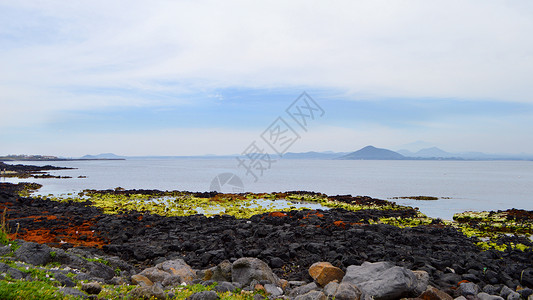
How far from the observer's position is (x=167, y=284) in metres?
10.7

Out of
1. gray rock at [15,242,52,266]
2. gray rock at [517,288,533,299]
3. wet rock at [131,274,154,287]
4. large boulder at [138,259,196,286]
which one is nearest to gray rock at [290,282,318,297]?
large boulder at [138,259,196,286]

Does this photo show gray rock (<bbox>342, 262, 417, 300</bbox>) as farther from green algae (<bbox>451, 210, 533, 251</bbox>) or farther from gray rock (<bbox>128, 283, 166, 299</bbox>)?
green algae (<bbox>451, 210, 533, 251</bbox>)

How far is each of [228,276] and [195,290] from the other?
1893 millimetres

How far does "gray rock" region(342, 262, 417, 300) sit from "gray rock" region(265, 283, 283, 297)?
1.94 metres

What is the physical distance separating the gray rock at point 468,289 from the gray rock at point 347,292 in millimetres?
3367

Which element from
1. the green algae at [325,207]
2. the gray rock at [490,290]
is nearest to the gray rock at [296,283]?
the gray rock at [490,290]

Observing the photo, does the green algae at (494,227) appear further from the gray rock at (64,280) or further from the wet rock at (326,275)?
the gray rock at (64,280)

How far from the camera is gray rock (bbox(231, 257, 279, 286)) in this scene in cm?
1090

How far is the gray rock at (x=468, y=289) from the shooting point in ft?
34.3

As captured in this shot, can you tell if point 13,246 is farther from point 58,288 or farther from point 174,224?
point 174,224

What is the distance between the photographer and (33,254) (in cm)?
1127

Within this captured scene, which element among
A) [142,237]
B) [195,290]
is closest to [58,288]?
[195,290]

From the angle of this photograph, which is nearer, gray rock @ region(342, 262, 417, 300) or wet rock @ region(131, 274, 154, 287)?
gray rock @ region(342, 262, 417, 300)

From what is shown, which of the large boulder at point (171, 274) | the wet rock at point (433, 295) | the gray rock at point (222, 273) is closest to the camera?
the wet rock at point (433, 295)
